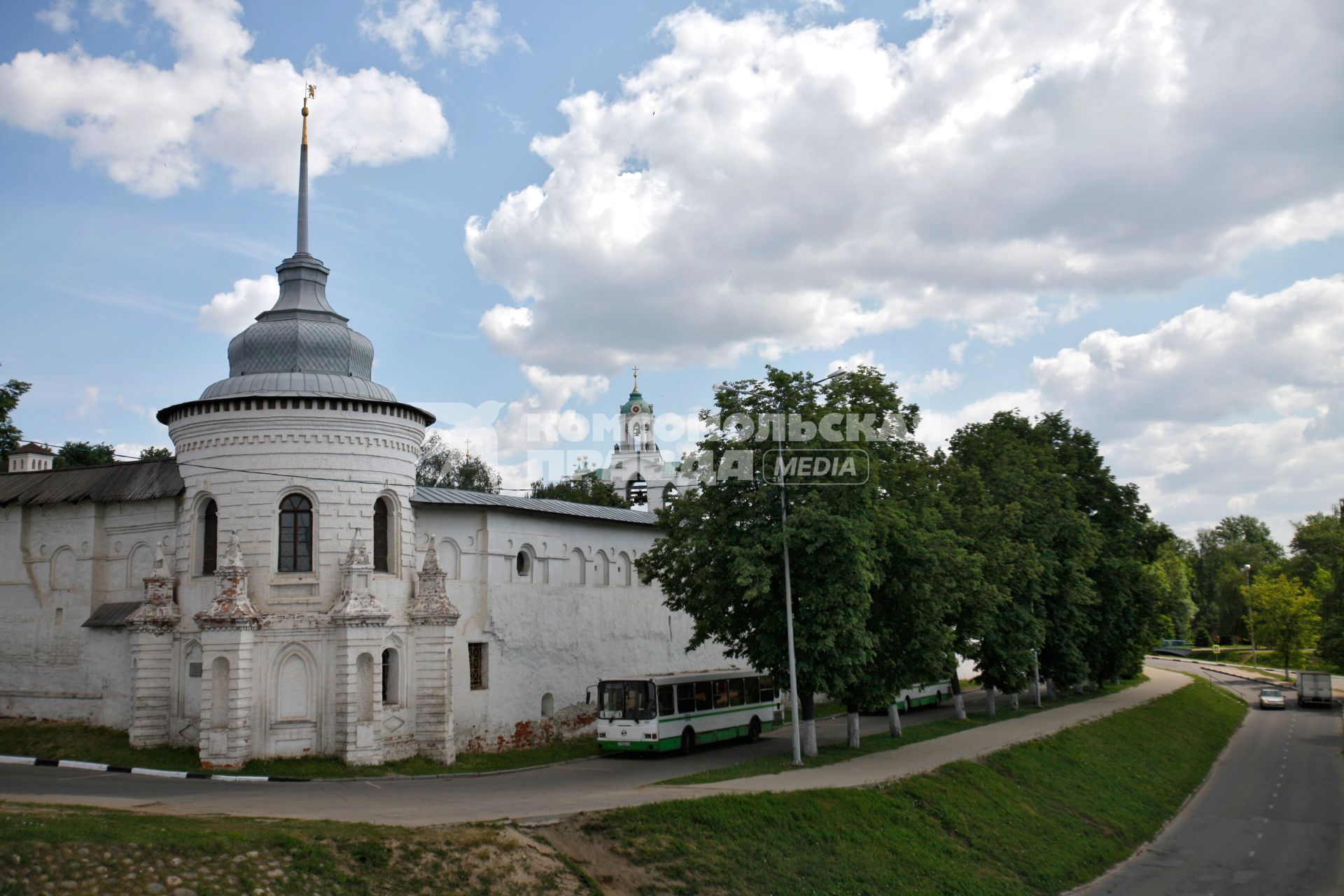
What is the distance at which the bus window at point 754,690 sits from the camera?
119ft

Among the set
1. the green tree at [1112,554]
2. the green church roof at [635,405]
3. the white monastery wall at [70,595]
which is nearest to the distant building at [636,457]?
the green church roof at [635,405]

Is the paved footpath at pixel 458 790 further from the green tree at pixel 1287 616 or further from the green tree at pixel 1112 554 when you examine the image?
the green tree at pixel 1287 616

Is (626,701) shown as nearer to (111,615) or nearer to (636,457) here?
(111,615)

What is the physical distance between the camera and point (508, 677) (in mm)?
35219

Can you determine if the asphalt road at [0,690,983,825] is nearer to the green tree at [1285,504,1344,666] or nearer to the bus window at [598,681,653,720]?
the bus window at [598,681,653,720]

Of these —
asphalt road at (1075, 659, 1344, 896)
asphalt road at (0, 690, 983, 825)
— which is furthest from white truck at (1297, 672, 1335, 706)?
A: asphalt road at (0, 690, 983, 825)

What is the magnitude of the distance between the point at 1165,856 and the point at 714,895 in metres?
14.7

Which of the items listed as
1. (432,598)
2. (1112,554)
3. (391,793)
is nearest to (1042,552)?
(1112,554)

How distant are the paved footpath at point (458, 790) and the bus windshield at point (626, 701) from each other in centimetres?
146

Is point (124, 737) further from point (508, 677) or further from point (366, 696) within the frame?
point (508, 677)

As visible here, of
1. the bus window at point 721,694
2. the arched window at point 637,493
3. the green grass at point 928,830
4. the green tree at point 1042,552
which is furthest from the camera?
the arched window at point 637,493

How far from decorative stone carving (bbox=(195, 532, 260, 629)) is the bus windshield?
10656 millimetres

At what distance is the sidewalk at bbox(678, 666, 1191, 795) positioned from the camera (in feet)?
79.8

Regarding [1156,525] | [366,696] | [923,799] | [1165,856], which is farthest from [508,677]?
[1156,525]
